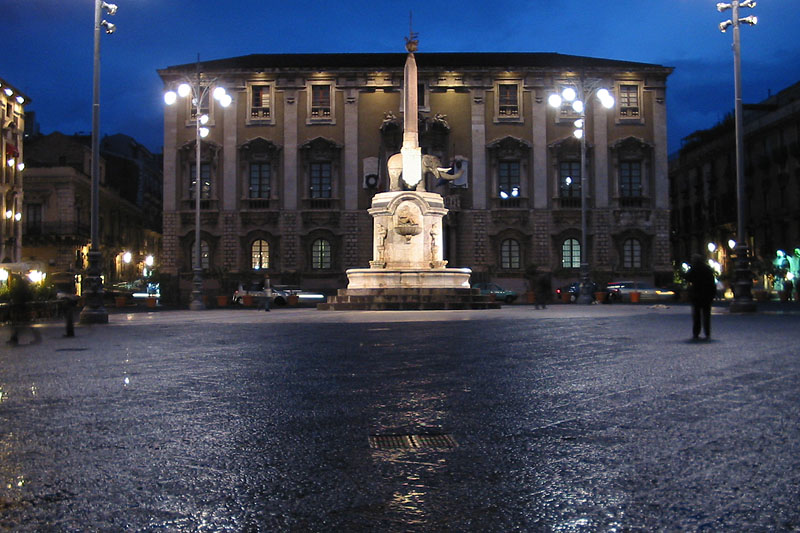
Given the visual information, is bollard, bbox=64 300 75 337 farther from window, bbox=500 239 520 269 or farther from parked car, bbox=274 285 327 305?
window, bbox=500 239 520 269

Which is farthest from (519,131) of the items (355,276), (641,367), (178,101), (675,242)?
(641,367)

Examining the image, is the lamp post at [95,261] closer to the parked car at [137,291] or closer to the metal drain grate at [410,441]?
the metal drain grate at [410,441]

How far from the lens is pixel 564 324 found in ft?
61.7

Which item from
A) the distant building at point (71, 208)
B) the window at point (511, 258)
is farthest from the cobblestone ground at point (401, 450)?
the distant building at point (71, 208)

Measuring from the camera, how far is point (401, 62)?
2040 inches

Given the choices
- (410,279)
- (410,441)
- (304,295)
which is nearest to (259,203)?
(304,295)

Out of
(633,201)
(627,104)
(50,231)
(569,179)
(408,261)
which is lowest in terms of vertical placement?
(408,261)

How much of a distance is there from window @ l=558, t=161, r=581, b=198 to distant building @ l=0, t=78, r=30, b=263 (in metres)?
32.1

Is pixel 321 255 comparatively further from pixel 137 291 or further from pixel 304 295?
pixel 137 291

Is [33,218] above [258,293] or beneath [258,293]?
above

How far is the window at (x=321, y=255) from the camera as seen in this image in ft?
167

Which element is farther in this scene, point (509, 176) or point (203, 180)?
point (203, 180)

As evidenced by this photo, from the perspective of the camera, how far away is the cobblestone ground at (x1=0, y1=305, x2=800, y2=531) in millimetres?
3637

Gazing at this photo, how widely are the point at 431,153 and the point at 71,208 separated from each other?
2778cm
